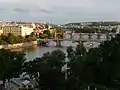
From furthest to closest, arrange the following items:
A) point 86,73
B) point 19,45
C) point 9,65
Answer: point 19,45, point 9,65, point 86,73

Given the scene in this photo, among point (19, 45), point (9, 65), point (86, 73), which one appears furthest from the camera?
point (19, 45)

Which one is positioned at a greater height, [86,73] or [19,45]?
[86,73]

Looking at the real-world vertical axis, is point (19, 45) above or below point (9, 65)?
below

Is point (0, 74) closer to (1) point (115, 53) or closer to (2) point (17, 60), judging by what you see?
(2) point (17, 60)

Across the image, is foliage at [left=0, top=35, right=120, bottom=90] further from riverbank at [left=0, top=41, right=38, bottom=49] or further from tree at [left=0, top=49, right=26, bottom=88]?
riverbank at [left=0, top=41, right=38, bottom=49]

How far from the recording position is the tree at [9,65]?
5879mm

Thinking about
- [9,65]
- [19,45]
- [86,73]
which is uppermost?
[86,73]

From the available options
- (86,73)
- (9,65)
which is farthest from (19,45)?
(86,73)

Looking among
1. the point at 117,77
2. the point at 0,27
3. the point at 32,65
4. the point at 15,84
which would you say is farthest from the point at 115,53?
the point at 0,27

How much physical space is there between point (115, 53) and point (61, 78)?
3.08 feet

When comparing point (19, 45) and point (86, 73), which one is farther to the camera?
point (19, 45)

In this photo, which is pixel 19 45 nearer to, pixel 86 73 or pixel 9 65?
pixel 9 65

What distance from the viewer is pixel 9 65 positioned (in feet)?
19.5

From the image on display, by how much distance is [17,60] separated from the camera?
628cm
